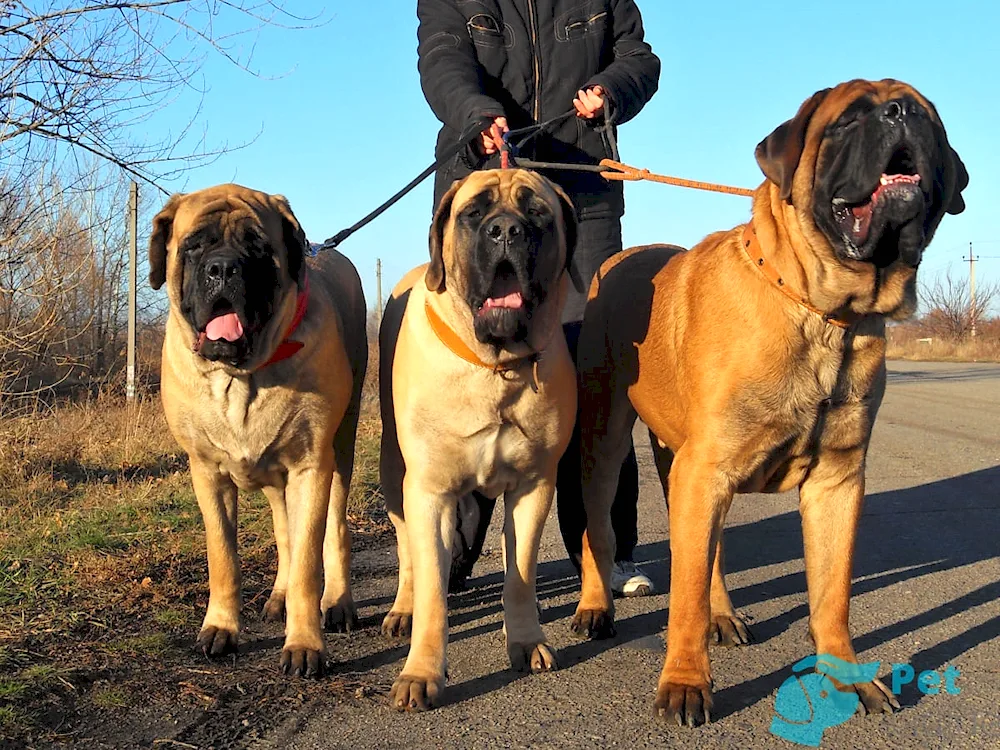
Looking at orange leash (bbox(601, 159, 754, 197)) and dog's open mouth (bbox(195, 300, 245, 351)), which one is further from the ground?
orange leash (bbox(601, 159, 754, 197))

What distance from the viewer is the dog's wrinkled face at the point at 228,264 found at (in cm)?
304

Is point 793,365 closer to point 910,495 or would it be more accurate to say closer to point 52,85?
point 910,495

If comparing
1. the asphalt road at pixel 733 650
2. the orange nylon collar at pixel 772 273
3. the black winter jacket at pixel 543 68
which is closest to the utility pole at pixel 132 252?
the asphalt road at pixel 733 650

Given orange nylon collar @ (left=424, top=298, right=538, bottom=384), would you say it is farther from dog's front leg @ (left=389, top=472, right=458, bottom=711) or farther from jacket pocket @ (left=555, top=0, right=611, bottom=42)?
jacket pocket @ (left=555, top=0, right=611, bottom=42)

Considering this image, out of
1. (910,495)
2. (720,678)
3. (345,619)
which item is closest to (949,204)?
(720,678)

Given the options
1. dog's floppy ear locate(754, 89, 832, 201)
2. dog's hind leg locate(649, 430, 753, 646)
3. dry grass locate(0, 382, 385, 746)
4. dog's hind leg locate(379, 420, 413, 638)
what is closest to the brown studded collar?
dog's hind leg locate(649, 430, 753, 646)

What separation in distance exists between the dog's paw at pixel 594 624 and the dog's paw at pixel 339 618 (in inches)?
33.8

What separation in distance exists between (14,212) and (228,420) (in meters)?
4.18

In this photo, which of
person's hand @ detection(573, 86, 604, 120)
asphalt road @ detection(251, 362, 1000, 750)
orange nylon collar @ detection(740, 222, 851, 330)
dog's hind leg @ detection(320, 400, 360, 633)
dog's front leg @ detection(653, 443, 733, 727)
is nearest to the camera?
asphalt road @ detection(251, 362, 1000, 750)

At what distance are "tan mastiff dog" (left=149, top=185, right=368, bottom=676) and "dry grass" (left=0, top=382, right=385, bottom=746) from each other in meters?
0.37

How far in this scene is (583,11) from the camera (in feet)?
13.5

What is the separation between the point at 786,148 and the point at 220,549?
2.34m

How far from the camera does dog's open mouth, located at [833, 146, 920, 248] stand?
2551mm

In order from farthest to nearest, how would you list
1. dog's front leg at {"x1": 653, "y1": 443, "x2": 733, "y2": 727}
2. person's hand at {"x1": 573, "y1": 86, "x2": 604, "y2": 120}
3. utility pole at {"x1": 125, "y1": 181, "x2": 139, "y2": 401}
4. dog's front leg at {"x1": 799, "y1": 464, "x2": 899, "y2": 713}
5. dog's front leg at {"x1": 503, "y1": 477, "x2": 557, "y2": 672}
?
utility pole at {"x1": 125, "y1": 181, "x2": 139, "y2": 401}, person's hand at {"x1": 573, "y1": 86, "x2": 604, "y2": 120}, dog's front leg at {"x1": 503, "y1": 477, "x2": 557, "y2": 672}, dog's front leg at {"x1": 799, "y1": 464, "x2": 899, "y2": 713}, dog's front leg at {"x1": 653, "y1": 443, "x2": 733, "y2": 727}
